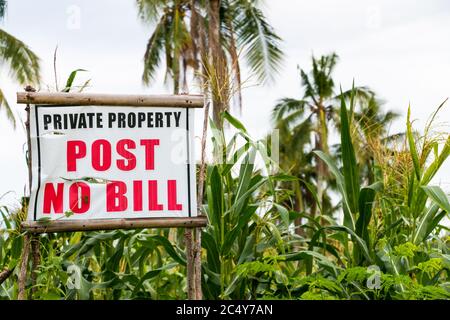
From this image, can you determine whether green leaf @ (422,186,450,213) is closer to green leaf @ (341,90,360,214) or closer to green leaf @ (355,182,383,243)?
green leaf @ (355,182,383,243)

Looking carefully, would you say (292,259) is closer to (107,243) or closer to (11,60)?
(107,243)

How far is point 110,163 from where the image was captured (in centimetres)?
446

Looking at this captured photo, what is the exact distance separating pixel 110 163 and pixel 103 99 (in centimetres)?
35

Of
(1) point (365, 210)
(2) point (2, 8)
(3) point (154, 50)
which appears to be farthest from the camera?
(3) point (154, 50)

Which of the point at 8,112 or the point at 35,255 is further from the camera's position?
the point at 8,112

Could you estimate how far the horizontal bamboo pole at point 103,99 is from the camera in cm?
445

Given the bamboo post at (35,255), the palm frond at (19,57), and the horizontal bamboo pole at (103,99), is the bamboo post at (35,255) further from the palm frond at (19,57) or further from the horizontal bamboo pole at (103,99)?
the palm frond at (19,57)

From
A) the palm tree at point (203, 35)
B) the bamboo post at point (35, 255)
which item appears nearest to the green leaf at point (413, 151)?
the bamboo post at point (35, 255)

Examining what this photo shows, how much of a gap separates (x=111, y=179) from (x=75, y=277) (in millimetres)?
700

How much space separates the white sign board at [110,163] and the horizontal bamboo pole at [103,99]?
0.04m

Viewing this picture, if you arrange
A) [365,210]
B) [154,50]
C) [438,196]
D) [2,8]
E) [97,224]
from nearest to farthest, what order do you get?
1. [97,224]
2. [438,196]
3. [365,210]
4. [2,8]
5. [154,50]

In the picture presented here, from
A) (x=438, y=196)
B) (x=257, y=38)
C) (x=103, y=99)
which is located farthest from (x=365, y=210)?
(x=257, y=38)

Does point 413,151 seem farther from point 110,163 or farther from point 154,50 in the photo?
point 154,50
